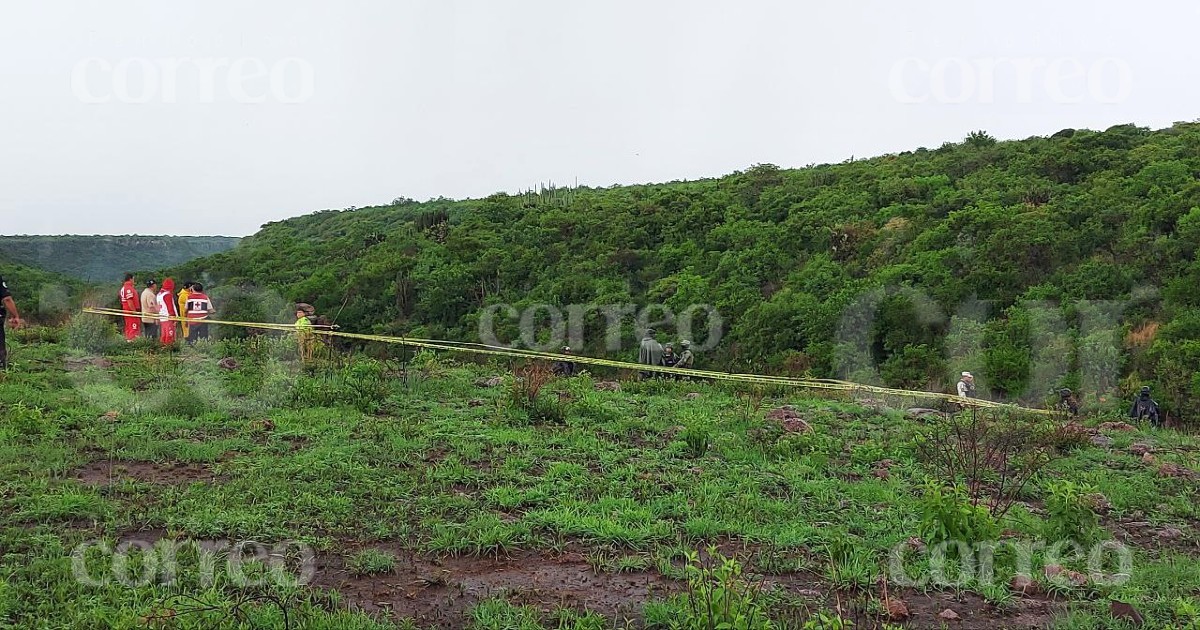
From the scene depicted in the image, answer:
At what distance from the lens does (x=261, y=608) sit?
3531 mm

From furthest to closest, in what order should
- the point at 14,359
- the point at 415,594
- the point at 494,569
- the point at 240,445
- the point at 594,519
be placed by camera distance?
the point at 14,359 → the point at 240,445 → the point at 594,519 → the point at 494,569 → the point at 415,594

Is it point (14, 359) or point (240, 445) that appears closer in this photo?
point (240, 445)

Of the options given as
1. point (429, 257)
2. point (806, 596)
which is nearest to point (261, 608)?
point (806, 596)

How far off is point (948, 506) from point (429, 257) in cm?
2806

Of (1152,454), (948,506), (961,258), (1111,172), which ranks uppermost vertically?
(1111,172)

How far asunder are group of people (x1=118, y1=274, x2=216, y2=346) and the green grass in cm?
296

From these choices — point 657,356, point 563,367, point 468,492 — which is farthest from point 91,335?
point 468,492

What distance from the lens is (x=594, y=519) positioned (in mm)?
4742

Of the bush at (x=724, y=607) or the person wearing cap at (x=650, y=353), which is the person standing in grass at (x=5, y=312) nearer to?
the person wearing cap at (x=650, y=353)

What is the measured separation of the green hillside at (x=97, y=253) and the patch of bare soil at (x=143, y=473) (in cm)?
4360

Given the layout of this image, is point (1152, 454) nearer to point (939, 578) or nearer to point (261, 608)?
point (939, 578)

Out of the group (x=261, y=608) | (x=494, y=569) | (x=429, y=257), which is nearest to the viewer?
(x=261, y=608)

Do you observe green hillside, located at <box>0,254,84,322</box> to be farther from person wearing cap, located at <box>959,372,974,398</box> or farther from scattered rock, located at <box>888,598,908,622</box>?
scattered rock, located at <box>888,598,908,622</box>

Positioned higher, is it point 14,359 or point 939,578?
point 14,359
